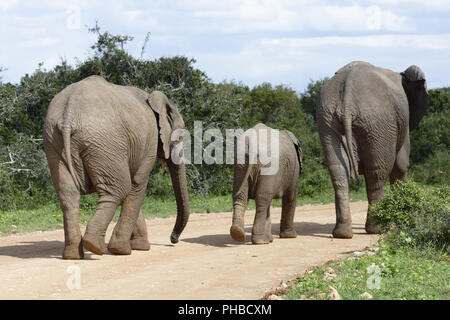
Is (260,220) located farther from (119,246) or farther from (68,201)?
(68,201)

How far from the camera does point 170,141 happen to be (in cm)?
996

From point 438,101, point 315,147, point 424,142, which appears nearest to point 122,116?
point 315,147

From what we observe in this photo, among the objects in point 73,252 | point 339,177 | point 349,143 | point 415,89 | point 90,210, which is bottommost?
point 90,210

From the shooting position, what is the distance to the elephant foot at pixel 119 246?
29.1ft

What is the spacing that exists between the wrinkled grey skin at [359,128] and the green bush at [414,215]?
47 cm

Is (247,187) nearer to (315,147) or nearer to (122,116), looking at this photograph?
(122,116)

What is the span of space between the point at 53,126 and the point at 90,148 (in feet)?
1.72

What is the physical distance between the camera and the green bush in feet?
29.4

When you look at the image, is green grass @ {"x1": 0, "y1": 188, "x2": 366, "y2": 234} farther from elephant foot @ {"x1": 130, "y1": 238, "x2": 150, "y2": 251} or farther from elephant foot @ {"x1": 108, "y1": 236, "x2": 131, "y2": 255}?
elephant foot @ {"x1": 108, "y1": 236, "x2": 131, "y2": 255}

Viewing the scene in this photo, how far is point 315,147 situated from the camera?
924 inches

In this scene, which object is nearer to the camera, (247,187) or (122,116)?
(122,116)

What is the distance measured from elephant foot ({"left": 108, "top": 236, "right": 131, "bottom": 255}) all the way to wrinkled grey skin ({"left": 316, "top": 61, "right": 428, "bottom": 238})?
354cm

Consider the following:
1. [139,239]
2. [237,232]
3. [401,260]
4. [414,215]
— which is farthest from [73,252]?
[414,215]

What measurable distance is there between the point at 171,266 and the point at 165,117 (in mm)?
2626
